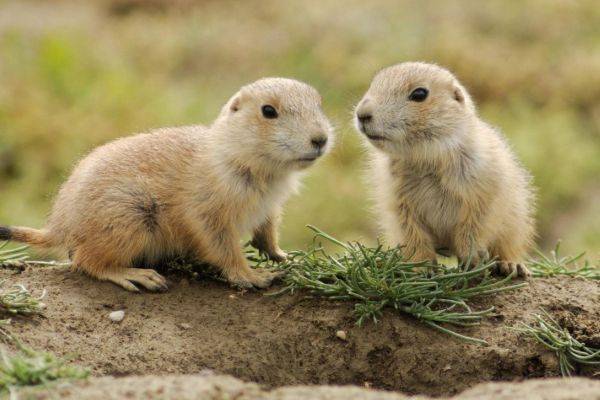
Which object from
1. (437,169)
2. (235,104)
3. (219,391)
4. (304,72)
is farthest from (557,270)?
(304,72)

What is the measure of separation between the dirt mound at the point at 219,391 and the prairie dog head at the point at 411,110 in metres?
2.12

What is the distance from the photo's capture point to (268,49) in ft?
57.0

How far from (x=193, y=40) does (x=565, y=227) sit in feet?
28.2

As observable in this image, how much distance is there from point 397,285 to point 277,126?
1.34 meters

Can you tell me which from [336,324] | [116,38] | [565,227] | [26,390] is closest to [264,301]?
[336,324]

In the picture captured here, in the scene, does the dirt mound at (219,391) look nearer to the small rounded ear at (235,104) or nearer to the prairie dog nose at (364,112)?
the prairie dog nose at (364,112)

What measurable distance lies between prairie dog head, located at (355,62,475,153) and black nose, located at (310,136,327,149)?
0.32 m

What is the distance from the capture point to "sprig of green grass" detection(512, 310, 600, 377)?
5.62 metres

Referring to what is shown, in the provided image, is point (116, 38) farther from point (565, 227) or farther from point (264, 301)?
point (264, 301)

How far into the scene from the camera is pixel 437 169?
20.4 ft

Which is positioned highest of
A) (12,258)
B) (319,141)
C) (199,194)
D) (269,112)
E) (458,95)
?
(458,95)

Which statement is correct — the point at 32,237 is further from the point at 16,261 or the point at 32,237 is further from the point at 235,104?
the point at 235,104

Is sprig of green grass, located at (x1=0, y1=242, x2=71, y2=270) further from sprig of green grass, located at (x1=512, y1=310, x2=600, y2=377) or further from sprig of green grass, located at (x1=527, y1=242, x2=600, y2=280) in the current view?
sprig of green grass, located at (x1=527, y1=242, x2=600, y2=280)

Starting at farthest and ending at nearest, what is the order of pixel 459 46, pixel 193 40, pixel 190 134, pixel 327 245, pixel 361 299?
pixel 193 40 → pixel 459 46 → pixel 327 245 → pixel 190 134 → pixel 361 299
